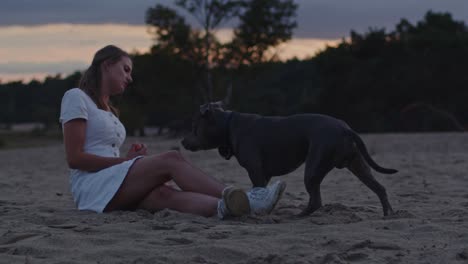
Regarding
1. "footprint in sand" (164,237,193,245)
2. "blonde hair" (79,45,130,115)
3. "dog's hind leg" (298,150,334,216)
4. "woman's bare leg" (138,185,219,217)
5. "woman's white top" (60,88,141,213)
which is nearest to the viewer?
"footprint in sand" (164,237,193,245)

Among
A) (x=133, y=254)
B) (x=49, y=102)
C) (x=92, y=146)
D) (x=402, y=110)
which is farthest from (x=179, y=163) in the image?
(x=49, y=102)

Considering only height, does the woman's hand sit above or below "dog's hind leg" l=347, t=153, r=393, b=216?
above

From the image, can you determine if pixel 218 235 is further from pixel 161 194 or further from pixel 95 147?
pixel 95 147

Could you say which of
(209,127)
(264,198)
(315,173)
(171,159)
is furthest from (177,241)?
(209,127)

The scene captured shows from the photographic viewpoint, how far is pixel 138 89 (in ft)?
123

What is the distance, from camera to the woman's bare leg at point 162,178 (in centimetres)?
569

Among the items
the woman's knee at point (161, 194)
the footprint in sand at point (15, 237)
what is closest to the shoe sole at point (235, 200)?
the woman's knee at point (161, 194)

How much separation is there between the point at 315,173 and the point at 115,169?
159 cm

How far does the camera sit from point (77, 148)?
5.68 m

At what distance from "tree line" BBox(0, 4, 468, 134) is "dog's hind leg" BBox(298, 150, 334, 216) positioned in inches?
941

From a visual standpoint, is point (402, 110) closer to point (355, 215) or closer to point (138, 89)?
point (138, 89)

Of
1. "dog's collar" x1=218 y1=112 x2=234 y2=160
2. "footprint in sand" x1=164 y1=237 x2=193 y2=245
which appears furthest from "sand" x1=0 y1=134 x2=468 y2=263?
"dog's collar" x1=218 y1=112 x2=234 y2=160

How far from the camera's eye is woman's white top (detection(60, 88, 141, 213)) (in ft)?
18.9

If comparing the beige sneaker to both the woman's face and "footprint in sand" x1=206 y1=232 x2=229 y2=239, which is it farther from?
the woman's face
